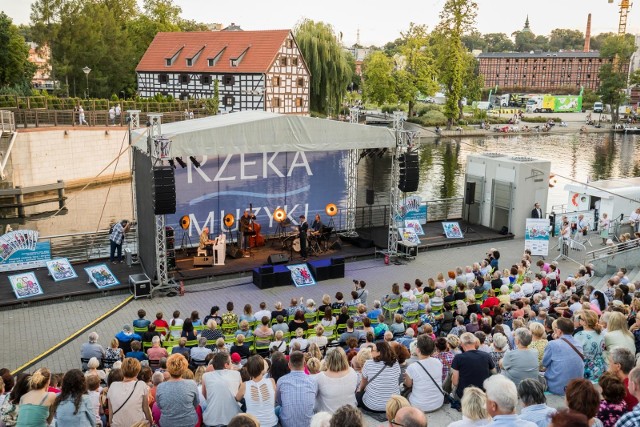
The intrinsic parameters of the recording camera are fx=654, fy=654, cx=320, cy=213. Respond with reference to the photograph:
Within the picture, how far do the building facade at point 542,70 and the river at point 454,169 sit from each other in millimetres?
48762

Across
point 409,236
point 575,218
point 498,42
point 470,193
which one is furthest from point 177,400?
point 498,42

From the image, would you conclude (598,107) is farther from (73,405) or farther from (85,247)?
(73,405)

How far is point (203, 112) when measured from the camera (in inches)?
1794

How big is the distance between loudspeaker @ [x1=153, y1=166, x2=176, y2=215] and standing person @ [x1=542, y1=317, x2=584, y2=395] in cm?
976

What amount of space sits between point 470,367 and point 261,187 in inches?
529

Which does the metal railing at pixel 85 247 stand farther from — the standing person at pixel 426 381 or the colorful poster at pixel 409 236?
the standing person at pixel 426 381

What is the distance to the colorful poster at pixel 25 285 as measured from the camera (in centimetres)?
1472

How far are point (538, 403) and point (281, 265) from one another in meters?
11.9

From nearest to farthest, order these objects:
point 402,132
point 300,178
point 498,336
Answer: point 498,336 < point 402,132 < point 300,178

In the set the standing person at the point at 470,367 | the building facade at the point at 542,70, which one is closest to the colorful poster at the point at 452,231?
the standing person at the point at 470,367

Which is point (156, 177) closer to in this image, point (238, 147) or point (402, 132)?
point (238, 147)

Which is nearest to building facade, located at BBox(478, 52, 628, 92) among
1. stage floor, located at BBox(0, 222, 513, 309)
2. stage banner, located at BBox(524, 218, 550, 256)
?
stage floor, located at BBox(0, 222, 513, 309)

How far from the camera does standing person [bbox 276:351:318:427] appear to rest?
6.48 metres

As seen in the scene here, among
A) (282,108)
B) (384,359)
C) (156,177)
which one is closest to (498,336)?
(384,359)
